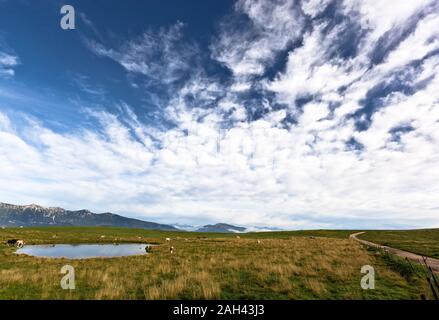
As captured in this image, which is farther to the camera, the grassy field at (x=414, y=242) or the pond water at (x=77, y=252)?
the grassy field at (x=414, y=242)

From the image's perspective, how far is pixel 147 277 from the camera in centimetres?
2086

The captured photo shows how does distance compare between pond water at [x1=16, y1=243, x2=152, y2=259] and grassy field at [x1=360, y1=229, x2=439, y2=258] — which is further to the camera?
grassy field at [x1=360, y1=229, x2=439, y2=258]

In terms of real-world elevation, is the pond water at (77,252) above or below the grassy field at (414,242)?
below

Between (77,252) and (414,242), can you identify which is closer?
(77,252)

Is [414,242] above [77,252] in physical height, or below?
above

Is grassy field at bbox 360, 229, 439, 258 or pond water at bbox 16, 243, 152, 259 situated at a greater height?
grassy field at bbox 360, 229, 439, 258
